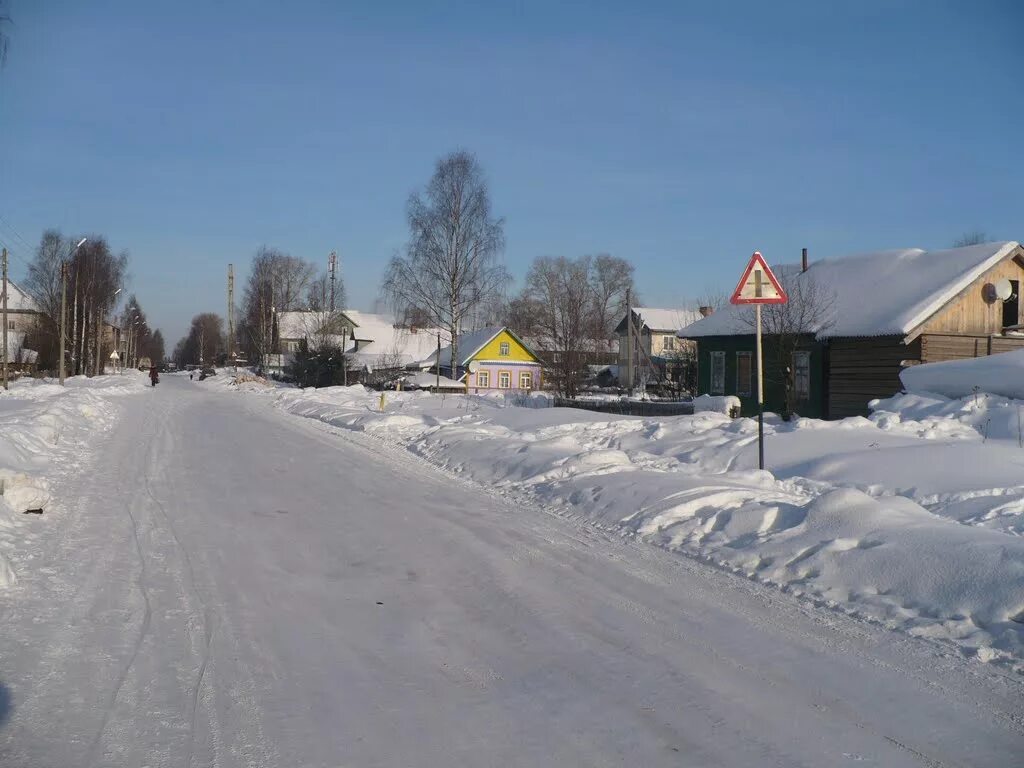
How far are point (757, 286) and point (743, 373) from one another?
2082 centimetres

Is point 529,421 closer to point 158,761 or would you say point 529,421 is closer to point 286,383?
point 158,761

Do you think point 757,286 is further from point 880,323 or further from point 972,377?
point 880,323

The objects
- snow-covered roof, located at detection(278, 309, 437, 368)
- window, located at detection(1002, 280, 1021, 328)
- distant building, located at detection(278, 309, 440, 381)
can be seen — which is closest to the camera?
window, located at detection(1002, 280, 1021, 328)

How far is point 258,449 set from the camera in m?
16.3

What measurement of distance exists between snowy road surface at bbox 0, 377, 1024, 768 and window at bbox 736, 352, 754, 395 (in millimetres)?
22968

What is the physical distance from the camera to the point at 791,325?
80.1 ft

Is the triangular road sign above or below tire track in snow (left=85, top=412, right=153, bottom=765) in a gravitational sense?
above

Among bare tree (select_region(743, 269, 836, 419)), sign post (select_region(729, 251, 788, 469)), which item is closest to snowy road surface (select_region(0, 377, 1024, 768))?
sign post (select_region(729, 251, 788, 469))

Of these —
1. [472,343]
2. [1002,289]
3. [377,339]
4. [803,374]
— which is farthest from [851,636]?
[377,339]

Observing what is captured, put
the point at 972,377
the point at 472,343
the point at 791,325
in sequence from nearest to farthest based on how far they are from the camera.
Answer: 1. the point at 972,377
2. the point at 791,325
3. the point at 472,343

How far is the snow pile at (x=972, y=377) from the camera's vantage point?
18.3 meters

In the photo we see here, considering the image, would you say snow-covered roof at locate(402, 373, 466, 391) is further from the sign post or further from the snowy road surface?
the snowy road surface

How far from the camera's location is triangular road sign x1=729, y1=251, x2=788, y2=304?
410 inches

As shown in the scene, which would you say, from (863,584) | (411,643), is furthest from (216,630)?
(863,584)
